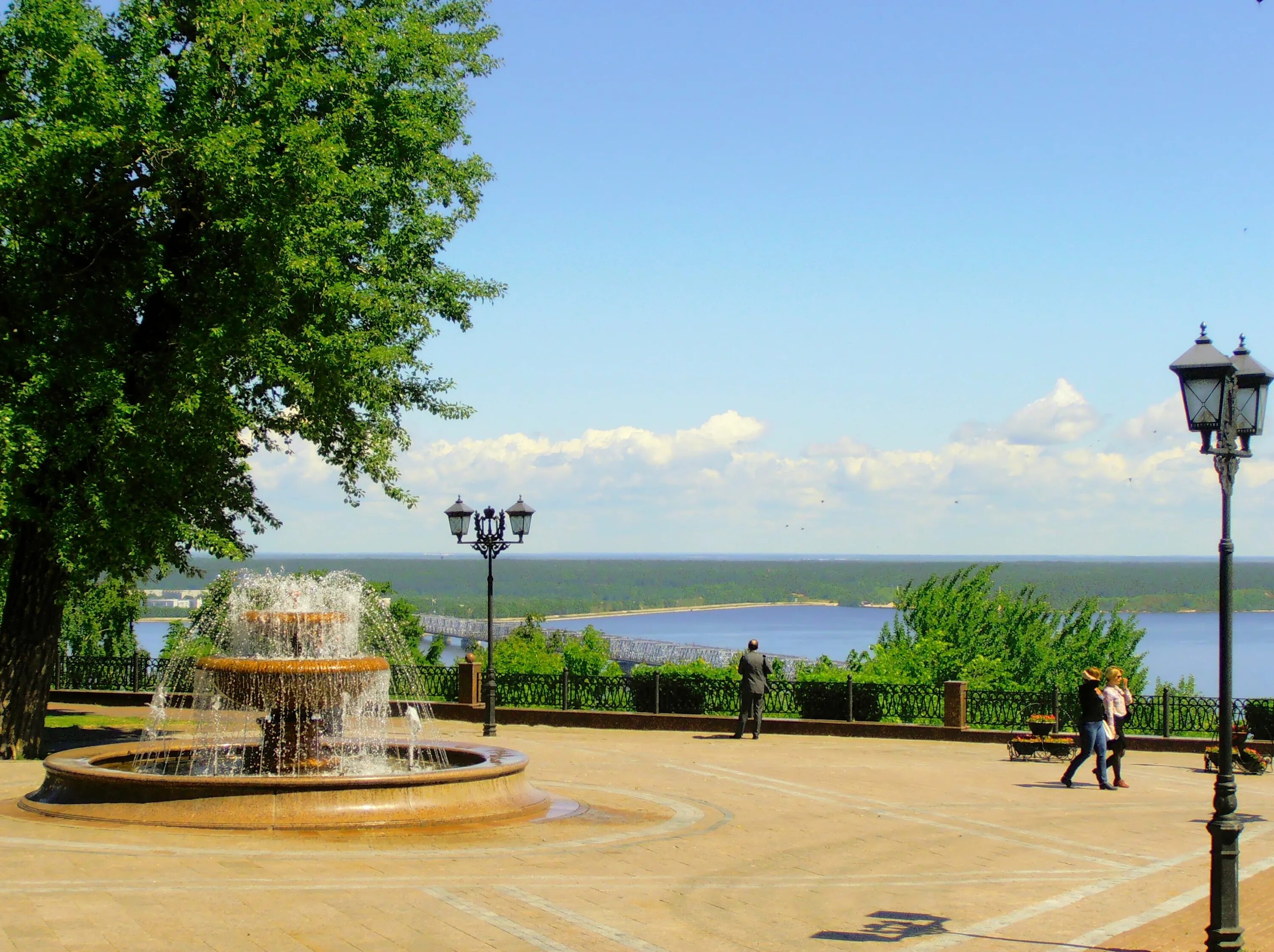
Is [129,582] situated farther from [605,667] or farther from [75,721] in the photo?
[605,667]

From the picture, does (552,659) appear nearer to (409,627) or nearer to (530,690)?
(530,690)

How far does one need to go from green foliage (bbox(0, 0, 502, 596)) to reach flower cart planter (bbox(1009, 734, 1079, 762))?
1139cm

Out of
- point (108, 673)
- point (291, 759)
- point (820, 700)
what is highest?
point (291, 759)

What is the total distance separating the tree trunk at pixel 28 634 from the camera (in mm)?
19344

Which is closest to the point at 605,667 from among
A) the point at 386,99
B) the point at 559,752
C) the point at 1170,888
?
the point at 559,752

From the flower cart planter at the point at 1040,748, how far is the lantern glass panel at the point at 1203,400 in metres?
12.5

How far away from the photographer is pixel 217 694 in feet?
47.0

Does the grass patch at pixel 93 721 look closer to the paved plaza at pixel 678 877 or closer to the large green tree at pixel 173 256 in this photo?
the large green tree at pixel 173 256

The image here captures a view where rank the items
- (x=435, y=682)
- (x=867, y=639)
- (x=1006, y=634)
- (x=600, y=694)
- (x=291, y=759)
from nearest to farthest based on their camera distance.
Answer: (x=291, y=759)
(x=600, y=694)
(x=435, y=682)
(x=1006, y=634)
(x=867, y=639)

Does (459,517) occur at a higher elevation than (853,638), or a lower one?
higher

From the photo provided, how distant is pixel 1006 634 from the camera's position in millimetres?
47844

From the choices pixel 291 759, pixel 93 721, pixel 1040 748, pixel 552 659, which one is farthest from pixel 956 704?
pixel 93 721

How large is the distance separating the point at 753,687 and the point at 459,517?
20.7 feet

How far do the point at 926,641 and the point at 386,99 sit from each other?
27.7 meters
